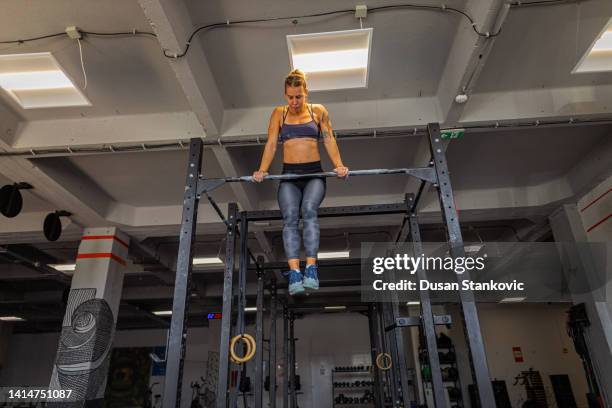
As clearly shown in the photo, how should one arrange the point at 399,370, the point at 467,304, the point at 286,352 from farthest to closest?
1. the point at 286,352
2. the point at 399,370
3. the point at 467,304

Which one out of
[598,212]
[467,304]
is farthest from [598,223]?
[467,304]

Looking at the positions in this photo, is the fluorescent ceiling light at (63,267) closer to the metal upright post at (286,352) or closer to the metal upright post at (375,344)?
the metal upright post at (286,352)

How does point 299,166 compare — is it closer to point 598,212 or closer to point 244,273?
point 244,273

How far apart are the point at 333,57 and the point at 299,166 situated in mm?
1322

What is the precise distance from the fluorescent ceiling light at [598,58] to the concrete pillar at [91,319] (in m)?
6.11

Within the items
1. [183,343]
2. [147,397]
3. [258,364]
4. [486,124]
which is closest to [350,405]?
[147,397]

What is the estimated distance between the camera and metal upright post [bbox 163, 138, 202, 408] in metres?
2.01

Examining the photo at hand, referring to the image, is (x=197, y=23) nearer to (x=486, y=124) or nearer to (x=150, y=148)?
(x=150, y=148)

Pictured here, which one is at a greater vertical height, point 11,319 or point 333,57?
point 333,57

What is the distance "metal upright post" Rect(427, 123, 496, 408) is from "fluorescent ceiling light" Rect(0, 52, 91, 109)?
10.7 feet

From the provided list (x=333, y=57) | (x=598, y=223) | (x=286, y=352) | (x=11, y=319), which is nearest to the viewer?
(x=333, y=57)

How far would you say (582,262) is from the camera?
5.23 metres

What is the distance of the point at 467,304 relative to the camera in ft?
7.00

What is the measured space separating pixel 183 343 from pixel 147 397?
12.5m
